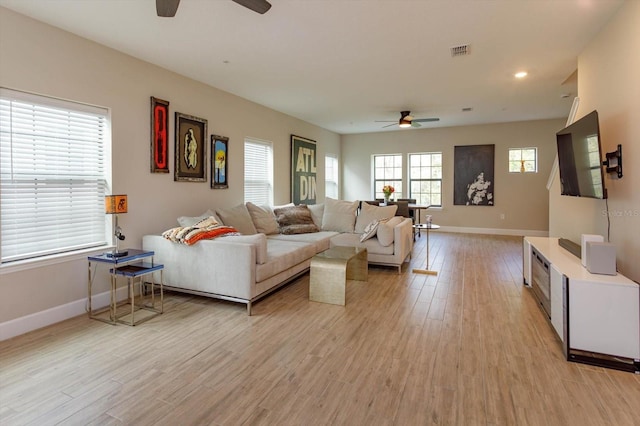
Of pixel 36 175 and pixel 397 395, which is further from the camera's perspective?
pixel 36 175

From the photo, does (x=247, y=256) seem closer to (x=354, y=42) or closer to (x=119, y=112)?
(x=119, y=112)

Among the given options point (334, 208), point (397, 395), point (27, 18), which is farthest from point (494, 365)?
point (27, 18)

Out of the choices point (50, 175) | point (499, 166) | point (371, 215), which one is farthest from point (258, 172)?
point (499, 166)

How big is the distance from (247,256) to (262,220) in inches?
74.3

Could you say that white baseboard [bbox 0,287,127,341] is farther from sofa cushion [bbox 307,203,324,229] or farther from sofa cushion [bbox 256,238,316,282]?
sofa cushion [bbox 307,203,324,229]

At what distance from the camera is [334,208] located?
5.79m

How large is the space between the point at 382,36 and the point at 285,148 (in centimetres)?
380

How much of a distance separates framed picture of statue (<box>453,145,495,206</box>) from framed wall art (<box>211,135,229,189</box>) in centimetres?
599

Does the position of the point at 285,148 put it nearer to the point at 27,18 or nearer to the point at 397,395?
the point at 27,18

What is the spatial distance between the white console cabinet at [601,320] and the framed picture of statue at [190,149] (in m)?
4.20

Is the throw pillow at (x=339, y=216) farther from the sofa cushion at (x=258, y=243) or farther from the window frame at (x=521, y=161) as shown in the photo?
the window frame at (x=521, y=161)

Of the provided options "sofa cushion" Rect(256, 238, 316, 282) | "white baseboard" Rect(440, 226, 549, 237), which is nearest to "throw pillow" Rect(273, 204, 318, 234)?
"sofa cushion" Rect(256, 238, 316, 282)

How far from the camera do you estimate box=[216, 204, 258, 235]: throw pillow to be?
4.46 m

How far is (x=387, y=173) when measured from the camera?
9602 millimetres
